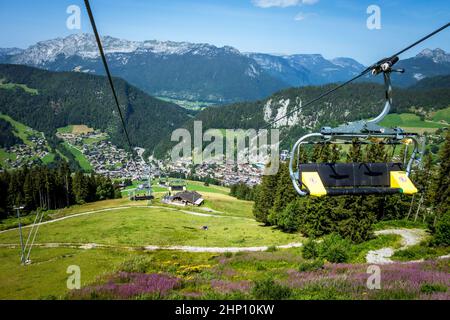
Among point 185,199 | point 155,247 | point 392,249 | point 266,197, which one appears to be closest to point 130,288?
point 392,249

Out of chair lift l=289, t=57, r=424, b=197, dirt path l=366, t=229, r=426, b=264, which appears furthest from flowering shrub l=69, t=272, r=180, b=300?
dirt path l=366, t=229, r=426, b=264

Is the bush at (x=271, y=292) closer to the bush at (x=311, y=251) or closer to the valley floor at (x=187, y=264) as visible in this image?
the valley floor at (x=187, y=264)

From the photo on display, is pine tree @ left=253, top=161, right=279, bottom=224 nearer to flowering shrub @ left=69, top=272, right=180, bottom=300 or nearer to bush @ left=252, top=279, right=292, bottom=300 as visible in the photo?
flowering shrub @ left=69, top=272, right=180, bottom=300

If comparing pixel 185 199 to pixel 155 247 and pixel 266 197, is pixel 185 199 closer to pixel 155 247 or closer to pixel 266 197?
pixel 266 197

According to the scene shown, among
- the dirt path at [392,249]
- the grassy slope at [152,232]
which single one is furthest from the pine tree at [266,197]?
the dirt path at [392,249]
